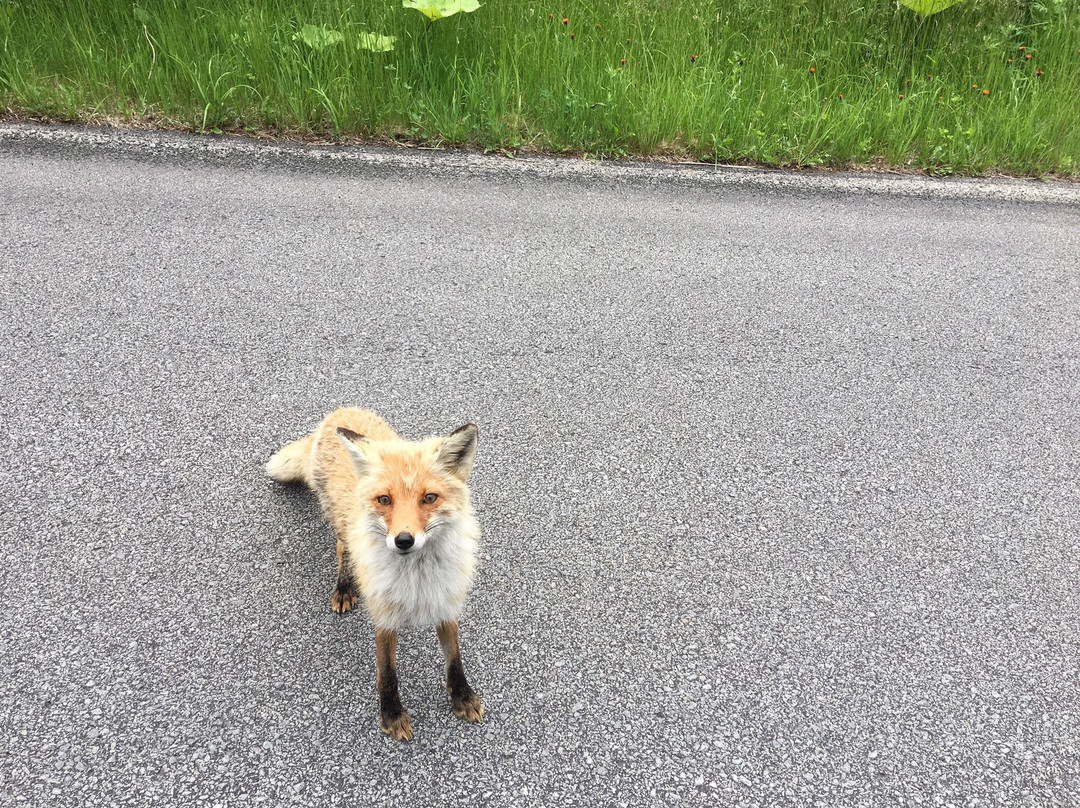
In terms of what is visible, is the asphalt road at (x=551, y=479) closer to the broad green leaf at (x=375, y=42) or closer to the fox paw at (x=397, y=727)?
the fox paw at (x=397, y=727)

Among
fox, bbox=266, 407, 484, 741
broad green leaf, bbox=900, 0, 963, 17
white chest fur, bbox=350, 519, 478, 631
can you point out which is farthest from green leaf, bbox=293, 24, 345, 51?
broad green leaf, bbox=900, 0, 963, 17

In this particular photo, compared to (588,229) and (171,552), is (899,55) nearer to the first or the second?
(588,229)

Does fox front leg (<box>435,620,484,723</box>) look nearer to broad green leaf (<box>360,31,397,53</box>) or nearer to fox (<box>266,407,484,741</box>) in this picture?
fox (<box>266,407,484,741</box>)

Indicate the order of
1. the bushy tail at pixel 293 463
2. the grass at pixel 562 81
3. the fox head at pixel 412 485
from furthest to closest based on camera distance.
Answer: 1. the grass at pixel 562 81
2. the bushy tail at pixel 293 463
3. the fox head at pixel 412 485

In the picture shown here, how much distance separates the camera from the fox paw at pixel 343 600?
2.66m

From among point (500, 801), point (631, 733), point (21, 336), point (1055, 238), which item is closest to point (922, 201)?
point (1055, 238)

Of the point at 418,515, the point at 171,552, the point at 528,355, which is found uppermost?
the point at 418,515

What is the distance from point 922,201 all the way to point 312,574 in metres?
5.65

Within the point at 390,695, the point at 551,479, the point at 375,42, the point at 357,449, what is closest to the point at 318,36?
the point at 375,42

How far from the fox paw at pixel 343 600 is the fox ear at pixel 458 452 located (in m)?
0.76

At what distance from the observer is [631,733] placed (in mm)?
2336

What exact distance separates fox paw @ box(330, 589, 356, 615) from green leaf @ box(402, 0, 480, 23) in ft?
16.8

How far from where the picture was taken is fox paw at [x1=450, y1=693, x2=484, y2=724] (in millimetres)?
2350

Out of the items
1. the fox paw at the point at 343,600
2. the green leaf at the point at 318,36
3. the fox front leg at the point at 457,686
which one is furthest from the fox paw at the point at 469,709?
the green leaf at the point at 318,36
